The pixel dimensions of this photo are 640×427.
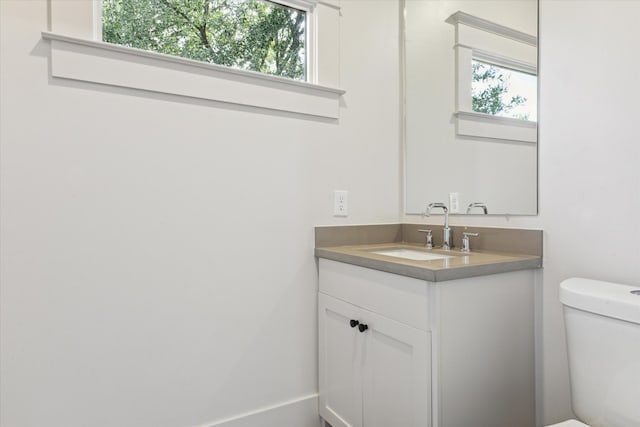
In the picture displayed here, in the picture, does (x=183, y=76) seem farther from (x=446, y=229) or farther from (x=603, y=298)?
(x=603, y=298)

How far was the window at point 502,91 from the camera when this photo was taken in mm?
1374

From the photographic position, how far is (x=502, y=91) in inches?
58.4

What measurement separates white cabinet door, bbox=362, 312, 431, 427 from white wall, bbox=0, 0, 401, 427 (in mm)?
397

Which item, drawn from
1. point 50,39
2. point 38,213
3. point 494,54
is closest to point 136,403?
point 38,213

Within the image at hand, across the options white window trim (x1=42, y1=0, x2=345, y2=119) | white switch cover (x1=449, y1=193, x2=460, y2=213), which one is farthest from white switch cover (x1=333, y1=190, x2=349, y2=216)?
white switch cover (x1=449, y1=193, x2=460, y2=213)

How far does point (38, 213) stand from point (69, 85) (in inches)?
16.4

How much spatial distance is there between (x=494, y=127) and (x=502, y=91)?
141 mm

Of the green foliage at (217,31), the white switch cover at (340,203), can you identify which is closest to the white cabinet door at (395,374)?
the white switch cover at (340,203)

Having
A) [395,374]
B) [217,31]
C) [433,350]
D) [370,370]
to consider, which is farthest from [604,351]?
[217,31]

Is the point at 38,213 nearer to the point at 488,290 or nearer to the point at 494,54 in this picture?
the point at 488,290

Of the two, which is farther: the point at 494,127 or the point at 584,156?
the point at 494,127

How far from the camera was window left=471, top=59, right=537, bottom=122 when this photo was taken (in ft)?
4.51

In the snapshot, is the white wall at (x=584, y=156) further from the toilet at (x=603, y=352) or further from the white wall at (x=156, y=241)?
the white wall at (x=156, y=241)

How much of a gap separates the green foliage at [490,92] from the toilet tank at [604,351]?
2.31ft
